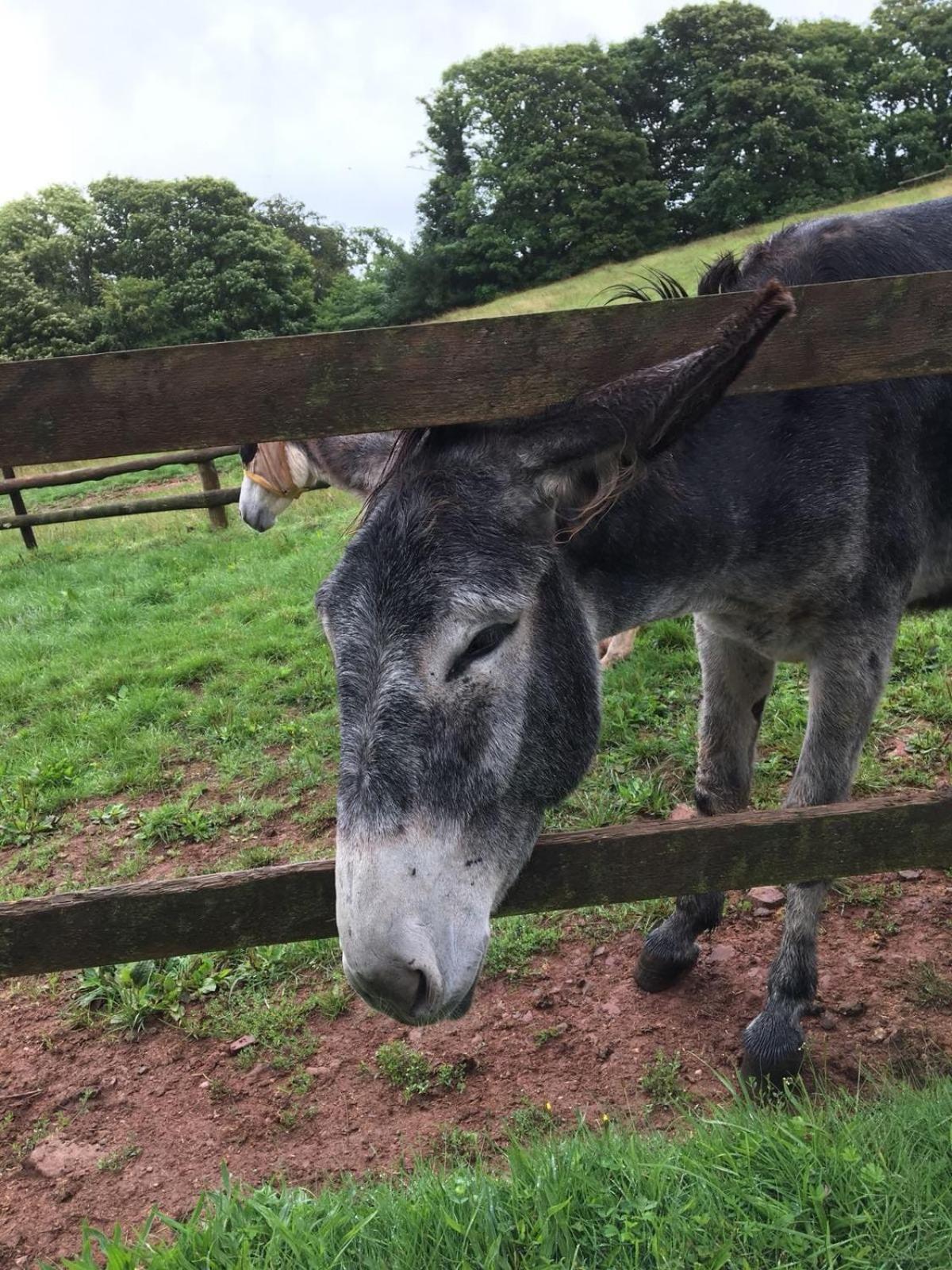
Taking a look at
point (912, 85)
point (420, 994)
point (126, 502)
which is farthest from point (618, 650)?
point (912, 85)

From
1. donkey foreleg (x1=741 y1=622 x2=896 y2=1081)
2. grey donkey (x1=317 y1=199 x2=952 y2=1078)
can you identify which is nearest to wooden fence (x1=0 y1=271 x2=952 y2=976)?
grey donkey (x1=317 y1=199 x2=952 y2=1078)

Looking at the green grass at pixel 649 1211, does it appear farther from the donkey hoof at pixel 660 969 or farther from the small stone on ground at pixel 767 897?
the small stone on ground at pixel 767 897

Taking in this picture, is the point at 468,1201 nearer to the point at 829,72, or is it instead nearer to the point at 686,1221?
the point at 686,1221

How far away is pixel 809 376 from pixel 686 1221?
1.95 meters

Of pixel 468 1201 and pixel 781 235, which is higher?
pixel 781 235

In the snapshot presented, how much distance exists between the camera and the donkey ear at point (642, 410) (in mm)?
1611

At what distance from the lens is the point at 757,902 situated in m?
3.54

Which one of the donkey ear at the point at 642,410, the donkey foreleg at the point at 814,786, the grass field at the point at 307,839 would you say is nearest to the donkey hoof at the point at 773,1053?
the donkey foreleg at the point at 814,786

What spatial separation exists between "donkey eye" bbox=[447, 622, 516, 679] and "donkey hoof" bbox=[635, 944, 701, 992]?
1.89m

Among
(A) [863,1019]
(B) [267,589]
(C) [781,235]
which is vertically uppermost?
(C) [781,235]

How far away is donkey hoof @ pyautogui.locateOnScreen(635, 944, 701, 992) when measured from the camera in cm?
311

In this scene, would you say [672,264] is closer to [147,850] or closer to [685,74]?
[685,74]

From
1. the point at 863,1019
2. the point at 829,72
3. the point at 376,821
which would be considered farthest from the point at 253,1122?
the point at 829,72

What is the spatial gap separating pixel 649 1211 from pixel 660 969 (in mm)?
1331
